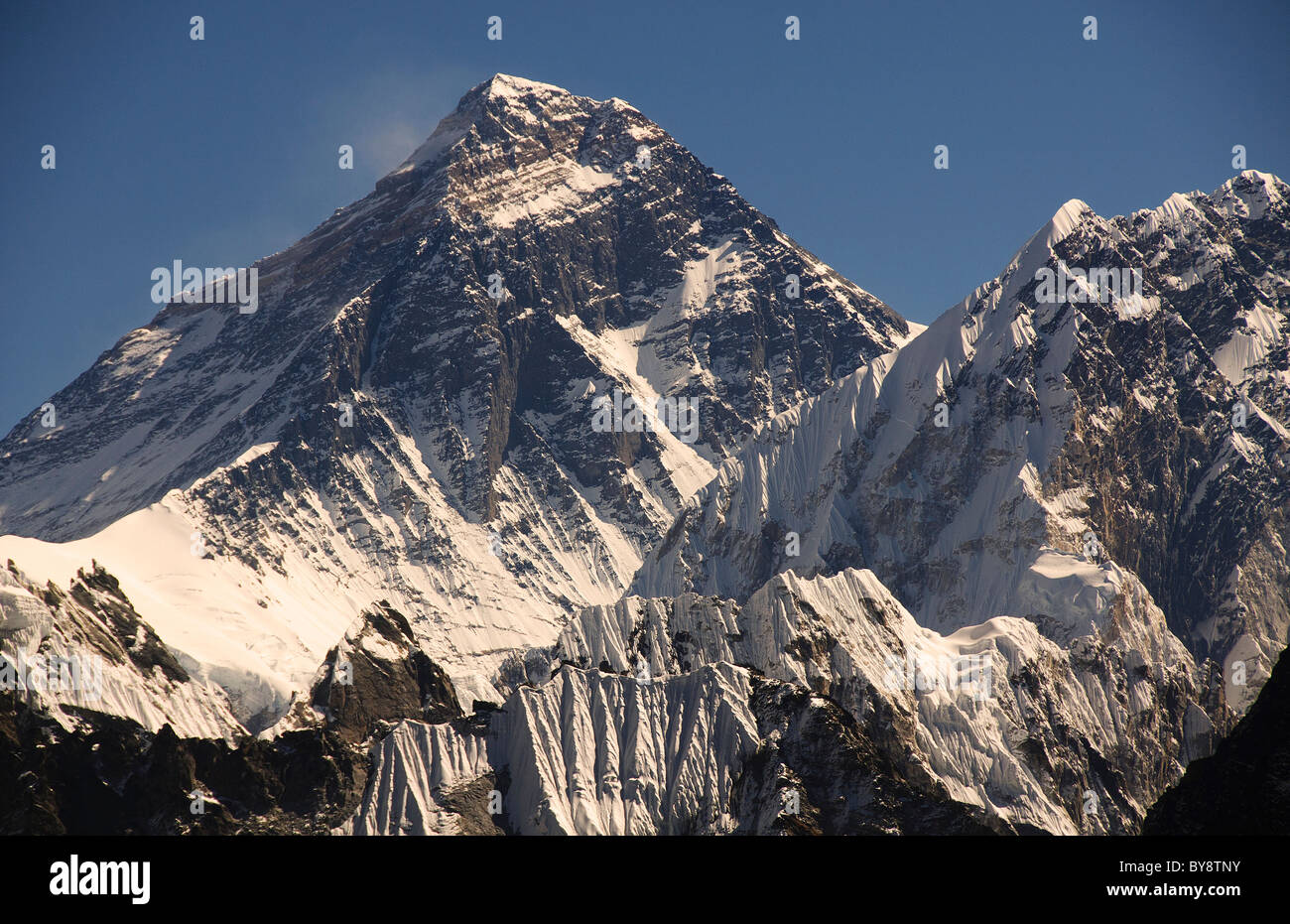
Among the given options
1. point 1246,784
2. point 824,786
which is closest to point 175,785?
point 824,786

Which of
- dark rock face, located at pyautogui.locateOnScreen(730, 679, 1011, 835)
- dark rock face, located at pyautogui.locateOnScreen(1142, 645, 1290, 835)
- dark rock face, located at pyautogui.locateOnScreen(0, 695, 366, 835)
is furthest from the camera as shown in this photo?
dark rock face, located at pyautogui.locateOnScreen(0, 695, 366, 835)

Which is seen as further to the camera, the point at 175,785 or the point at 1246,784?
the point at 175,785

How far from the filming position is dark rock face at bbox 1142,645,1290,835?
10800 cm

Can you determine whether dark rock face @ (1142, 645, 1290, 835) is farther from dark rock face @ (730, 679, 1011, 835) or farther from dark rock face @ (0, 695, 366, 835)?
dark rock face @ (0, 695, 366, 835)

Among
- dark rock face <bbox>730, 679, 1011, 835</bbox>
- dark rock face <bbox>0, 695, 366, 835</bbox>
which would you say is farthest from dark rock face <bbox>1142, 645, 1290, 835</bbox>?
dark rock face <bbox>0, 695, 366, 835</bbox>

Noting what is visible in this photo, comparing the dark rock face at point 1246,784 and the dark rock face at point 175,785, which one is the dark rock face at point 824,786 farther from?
the dark rock face at point 175,785

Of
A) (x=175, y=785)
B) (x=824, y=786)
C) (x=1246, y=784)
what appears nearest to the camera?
(x=1246, y=784)

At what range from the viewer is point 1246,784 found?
111438mm

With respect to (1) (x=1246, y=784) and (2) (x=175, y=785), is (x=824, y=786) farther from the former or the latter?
(2) (x=175, y=785)

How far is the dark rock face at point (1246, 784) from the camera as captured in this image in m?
108

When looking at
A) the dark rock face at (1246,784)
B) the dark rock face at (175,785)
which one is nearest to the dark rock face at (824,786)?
the dark rock face at (1246,784)
